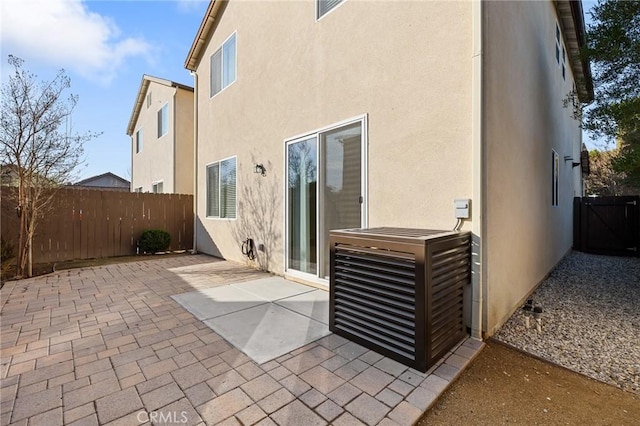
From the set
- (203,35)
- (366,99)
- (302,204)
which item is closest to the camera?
(366,99)

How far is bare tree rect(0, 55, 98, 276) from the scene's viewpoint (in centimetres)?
554

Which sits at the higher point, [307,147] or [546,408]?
[307,147]

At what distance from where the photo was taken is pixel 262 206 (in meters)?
5.96

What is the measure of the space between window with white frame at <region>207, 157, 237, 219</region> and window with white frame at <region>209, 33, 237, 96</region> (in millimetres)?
1965

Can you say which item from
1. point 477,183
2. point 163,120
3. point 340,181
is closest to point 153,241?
point 163,120

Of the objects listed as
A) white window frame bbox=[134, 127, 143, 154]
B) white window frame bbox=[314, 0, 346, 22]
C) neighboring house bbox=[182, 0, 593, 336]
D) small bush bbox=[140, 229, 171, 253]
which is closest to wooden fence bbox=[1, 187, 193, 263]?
small bush bbox=[140, 229, 171, 253]

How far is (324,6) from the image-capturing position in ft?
15.4

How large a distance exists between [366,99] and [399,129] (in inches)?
28.6

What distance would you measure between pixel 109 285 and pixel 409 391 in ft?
16.1

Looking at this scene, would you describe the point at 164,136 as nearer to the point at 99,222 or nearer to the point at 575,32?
the point at 99,222

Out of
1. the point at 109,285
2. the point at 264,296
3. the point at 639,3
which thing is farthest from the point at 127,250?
the point at 639,3

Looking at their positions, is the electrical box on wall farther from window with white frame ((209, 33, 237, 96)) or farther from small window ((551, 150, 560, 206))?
window with white frame ((209, 33, 237, 96))

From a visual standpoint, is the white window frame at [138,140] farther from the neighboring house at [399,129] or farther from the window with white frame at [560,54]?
the window with white frame at [560,54]

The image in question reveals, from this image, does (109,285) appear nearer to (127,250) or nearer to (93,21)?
(127,250)
